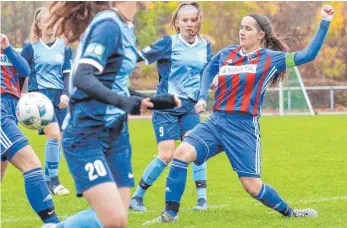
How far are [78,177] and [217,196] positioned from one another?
464 centimetres

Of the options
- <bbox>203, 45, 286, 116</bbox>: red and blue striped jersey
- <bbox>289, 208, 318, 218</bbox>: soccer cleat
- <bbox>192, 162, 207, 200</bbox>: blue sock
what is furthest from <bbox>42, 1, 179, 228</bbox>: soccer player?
<bbox>192, 162, 207, 200</bbox>: blue sock

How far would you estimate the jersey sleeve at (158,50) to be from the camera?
8227mm

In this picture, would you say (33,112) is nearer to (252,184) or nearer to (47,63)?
(252,184)

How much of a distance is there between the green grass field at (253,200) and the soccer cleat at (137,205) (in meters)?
0.12

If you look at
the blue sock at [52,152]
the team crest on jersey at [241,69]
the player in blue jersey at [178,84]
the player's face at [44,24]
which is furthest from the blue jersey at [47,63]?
the team crest on jersey at [241,69]

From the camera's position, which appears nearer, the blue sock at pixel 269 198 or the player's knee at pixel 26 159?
the player's knee at pixel 26 159

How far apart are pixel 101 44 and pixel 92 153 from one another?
0.65 meters

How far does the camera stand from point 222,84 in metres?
7.13

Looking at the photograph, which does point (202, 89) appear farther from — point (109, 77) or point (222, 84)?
point (109, 77)

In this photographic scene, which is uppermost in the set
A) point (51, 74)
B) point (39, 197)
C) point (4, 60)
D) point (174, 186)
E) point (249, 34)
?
point (249, 34)

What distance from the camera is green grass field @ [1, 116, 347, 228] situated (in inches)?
289

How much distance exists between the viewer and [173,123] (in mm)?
8359

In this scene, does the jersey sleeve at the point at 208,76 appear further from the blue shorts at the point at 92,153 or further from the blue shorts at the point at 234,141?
the blue shorts at the point at 92,153

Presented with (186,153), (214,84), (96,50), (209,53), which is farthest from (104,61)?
(209,53)
